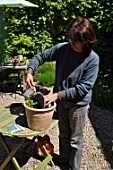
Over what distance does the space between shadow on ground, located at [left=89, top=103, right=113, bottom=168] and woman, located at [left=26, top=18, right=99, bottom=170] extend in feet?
2.47

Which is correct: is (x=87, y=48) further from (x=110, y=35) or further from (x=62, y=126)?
(x=110, y=35)

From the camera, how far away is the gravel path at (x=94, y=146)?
12.6ft

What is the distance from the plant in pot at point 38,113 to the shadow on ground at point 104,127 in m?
1.29

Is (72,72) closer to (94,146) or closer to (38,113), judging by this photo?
(38,113)

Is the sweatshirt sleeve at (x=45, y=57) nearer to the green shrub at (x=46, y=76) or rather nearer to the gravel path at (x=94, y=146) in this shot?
the gravel path at (x=94, y=146)

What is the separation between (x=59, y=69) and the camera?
3.27 meters

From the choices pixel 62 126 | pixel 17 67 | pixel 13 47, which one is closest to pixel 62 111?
pixel 62 126

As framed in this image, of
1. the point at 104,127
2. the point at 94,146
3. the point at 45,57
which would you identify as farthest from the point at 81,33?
the point at 104,127

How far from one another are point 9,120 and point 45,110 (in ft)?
1.53

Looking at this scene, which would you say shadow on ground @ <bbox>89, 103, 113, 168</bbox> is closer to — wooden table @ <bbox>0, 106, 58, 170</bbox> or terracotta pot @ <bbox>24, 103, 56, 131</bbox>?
wooden table @ <bbox>0, 106, 58, 170</bbox>

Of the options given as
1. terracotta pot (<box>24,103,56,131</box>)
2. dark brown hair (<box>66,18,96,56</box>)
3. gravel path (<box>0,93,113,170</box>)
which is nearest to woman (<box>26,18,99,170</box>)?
dark brown hair (<box>66,18,96,56</box>)

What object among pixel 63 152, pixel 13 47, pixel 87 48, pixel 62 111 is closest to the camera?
pixel 87 48

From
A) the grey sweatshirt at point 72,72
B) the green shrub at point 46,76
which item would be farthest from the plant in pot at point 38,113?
the green shrub at point 46,76

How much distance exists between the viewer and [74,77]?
10.3ft
